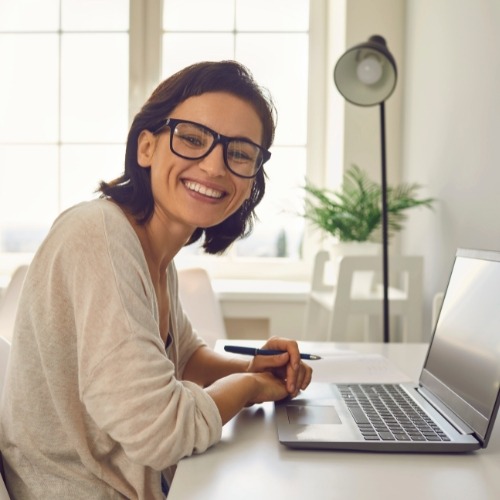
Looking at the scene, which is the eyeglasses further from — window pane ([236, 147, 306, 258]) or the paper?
window pane ([236, 147, 306, 258])

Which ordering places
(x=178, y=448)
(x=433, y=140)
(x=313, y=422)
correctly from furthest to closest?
(x=433, y=140) < (x=313, y=422) < (x=178, y=448)

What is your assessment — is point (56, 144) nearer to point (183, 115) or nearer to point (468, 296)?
point (183, 115)

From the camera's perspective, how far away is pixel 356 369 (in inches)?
55.6

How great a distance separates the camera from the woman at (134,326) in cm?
88

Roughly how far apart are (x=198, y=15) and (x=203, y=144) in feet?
8.16

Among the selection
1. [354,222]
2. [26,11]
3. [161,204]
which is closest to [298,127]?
[354,222]

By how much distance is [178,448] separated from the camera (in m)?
0.87

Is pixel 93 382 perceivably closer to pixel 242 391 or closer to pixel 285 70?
pixel 242 391

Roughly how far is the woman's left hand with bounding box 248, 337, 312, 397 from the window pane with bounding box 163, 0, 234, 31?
246 cm

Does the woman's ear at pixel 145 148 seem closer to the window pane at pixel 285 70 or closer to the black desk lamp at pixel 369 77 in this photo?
the black desk lamp at pixel 369 77

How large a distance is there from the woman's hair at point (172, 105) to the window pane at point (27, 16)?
8.04ft

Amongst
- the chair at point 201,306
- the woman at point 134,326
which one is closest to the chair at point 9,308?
the chair at point 201,306

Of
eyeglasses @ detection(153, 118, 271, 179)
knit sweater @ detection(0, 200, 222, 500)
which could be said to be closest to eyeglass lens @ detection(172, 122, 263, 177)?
eyeglasses @ detection(153, 118, 271, 179)

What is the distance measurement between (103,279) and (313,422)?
367 mm
